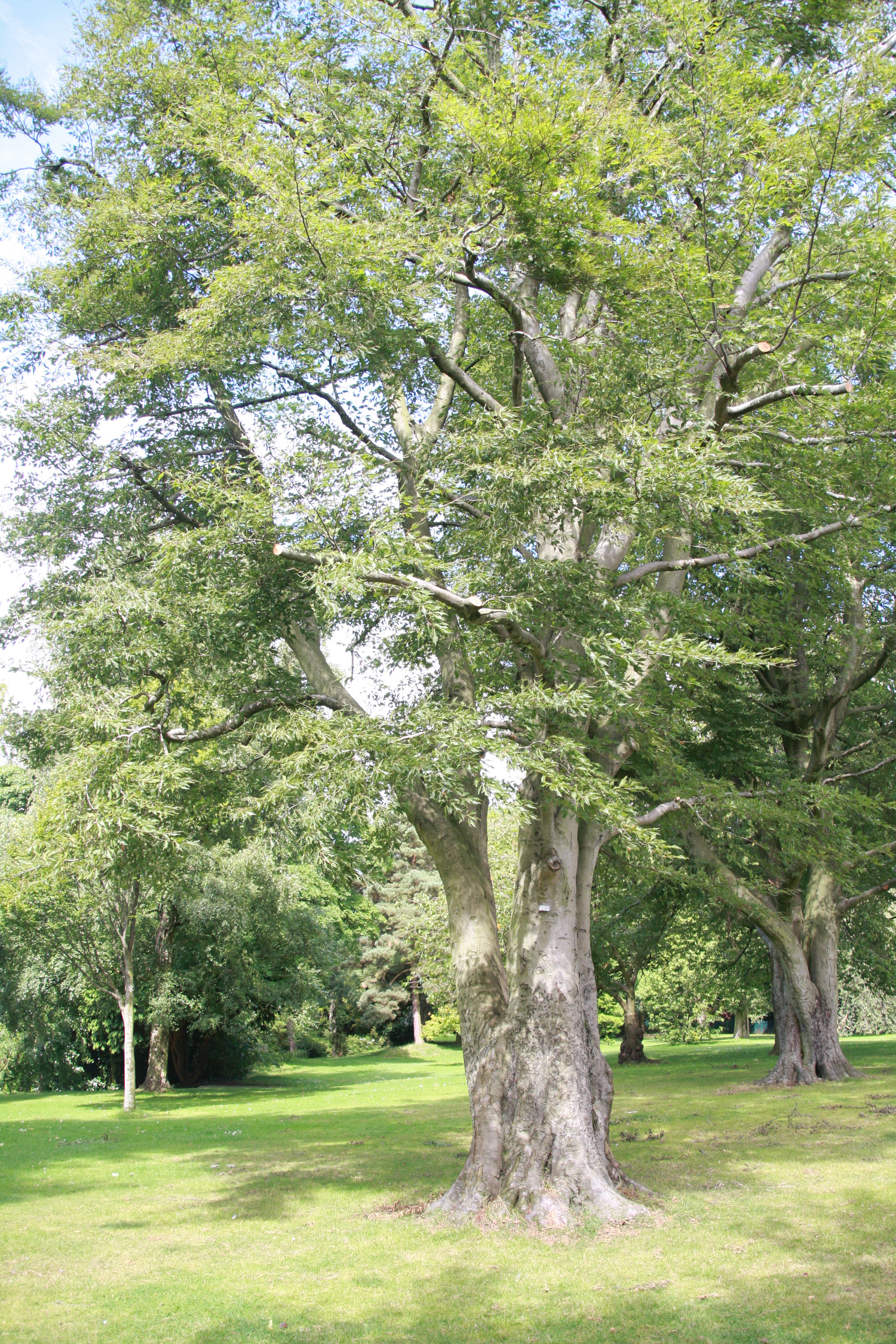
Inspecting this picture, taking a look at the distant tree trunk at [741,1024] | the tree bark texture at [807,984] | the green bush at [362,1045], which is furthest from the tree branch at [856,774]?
the green bush at [362,1045]

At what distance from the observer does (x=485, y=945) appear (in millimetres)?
9891

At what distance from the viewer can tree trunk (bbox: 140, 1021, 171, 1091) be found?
27.3 metres

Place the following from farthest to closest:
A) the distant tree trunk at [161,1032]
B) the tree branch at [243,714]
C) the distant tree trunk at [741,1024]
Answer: the distant tree trunk at [741,1024] → the distant tree trunk at [161,1032] → the tree branch at [243,714]

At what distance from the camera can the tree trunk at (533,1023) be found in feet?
28.9

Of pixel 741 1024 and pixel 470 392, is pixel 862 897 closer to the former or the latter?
pixel 470 392

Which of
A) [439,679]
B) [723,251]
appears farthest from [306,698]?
[723,251]

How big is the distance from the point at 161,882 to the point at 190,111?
25.1 feet

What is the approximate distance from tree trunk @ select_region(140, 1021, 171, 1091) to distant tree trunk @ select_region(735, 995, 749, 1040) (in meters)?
22.6

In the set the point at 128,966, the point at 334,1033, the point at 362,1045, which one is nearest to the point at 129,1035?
the point at 128,966

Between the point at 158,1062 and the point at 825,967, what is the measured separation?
18.1m

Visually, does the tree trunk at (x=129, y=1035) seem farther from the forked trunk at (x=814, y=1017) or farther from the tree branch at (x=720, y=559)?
the tree branch at (x=720, y=559)

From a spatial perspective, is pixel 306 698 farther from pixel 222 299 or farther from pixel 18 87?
pixel 18 87

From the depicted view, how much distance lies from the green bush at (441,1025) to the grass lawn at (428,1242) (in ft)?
97.2

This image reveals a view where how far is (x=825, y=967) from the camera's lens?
19.9 metres
